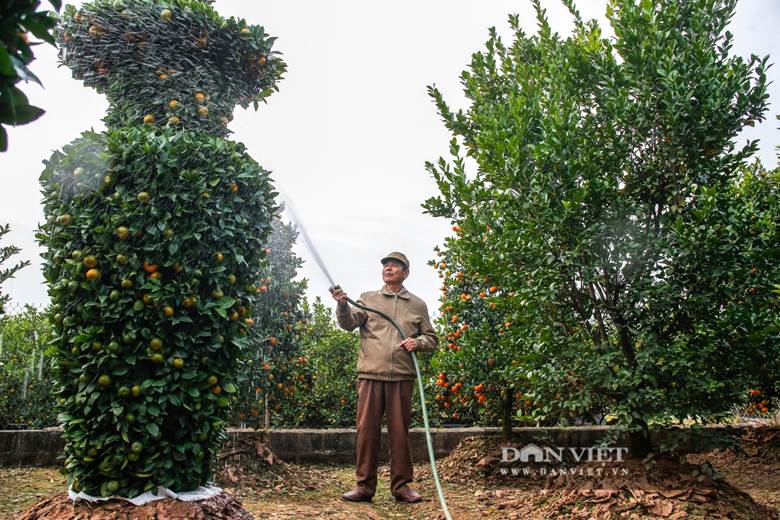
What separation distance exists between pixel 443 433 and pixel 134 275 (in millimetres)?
5316

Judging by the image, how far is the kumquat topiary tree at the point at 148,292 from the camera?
132 inches

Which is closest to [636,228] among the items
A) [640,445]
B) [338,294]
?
[640,445]

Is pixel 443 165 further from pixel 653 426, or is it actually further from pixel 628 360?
pixel 653 426

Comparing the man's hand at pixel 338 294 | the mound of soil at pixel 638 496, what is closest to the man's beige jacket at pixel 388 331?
the man's hand at pixel 338 294

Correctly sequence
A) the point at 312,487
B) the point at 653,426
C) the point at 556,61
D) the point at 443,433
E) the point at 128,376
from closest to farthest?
1. the point at 128,376
2. the point at 653,426
3. the point at 556,61
4. the point at 312,487
5. the point at 443,433

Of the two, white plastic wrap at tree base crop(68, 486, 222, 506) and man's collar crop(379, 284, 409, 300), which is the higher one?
man's collar crop(379, 284, 409, 300)

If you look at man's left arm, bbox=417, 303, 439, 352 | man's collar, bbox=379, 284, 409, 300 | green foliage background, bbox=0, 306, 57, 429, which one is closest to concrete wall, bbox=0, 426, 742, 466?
green foliage background, bbox=0, 306, 57, 429

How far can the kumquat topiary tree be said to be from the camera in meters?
3.37

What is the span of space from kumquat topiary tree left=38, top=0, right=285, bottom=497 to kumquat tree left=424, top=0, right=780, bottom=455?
82.7 inches

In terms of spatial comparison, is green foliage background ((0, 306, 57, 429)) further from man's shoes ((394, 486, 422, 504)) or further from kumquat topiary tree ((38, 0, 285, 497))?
man's shoes ((394, 486, 422, 504))

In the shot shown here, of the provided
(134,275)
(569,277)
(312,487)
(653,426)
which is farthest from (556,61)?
(312,487)

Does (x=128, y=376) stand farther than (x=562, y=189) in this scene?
No

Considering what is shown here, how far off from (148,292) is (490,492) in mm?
4041

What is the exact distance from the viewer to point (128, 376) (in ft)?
11.1
